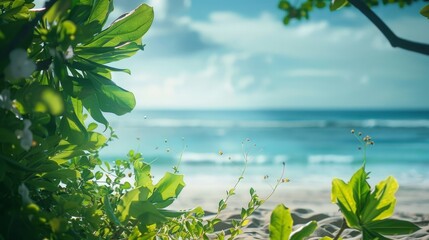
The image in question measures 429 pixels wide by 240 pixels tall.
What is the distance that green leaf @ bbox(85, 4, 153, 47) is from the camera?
1.45 meters

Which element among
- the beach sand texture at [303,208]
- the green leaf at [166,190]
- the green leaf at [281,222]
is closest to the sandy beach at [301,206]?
the beach sand texture at [303,208]

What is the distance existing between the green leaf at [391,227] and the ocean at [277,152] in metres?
0.45

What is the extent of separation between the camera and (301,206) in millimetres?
5809

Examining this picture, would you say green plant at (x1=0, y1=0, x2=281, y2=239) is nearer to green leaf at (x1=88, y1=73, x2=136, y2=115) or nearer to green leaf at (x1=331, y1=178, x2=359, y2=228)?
green leaf at (x1=88, y1=73, x2=136, y2=115)

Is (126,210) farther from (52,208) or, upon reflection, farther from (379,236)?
(379,236)

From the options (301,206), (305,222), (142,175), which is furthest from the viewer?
(301,206)

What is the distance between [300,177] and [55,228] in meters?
9.62

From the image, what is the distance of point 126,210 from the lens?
1.46 metres

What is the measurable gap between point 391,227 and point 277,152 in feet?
56.0

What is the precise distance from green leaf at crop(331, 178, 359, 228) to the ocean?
0.33 m

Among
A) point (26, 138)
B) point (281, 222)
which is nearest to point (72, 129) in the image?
point (26, 138)

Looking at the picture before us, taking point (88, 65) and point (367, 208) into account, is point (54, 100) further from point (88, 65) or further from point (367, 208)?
point (367, 208)

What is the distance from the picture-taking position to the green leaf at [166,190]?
5.20 ft

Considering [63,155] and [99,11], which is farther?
[63,155]
